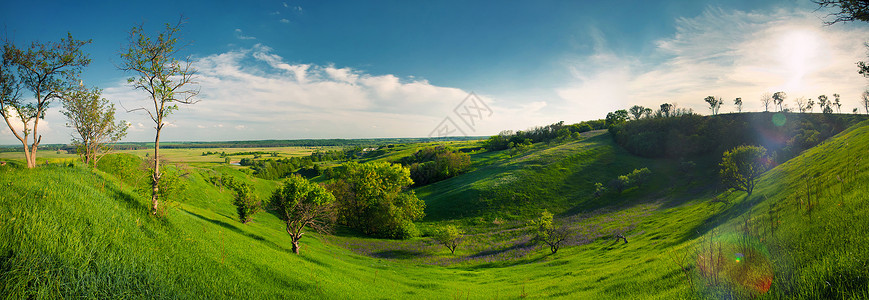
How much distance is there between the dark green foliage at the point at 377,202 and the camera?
51281 mm

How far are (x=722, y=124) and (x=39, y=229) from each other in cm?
14658

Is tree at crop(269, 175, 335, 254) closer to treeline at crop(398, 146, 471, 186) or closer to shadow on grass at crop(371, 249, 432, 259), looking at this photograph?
shadow on grass at crop(371, 249, 432, 259)

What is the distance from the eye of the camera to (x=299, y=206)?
83.6 ft

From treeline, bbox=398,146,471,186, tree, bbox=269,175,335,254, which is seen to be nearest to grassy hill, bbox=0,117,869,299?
tree, bbox=269,175,335,254

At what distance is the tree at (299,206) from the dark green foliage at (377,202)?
1969 cm

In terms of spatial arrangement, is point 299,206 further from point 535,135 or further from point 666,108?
point 666,108

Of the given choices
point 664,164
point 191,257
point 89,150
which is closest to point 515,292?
point 191,257

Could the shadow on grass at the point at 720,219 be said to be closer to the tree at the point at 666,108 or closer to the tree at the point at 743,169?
the tree at the point at 743,169

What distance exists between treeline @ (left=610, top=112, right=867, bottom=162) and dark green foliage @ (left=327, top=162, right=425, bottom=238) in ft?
304

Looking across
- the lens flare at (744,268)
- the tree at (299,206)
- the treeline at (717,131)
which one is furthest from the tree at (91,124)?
the treeline at (717,131)

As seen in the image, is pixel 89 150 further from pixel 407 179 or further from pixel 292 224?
pixel 407 179

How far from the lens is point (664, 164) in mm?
89750

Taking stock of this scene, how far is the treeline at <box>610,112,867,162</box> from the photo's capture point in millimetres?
89188

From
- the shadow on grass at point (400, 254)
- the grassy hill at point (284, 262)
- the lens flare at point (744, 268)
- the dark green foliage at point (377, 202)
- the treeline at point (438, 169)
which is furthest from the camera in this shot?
the treeline at point (438, 169)
